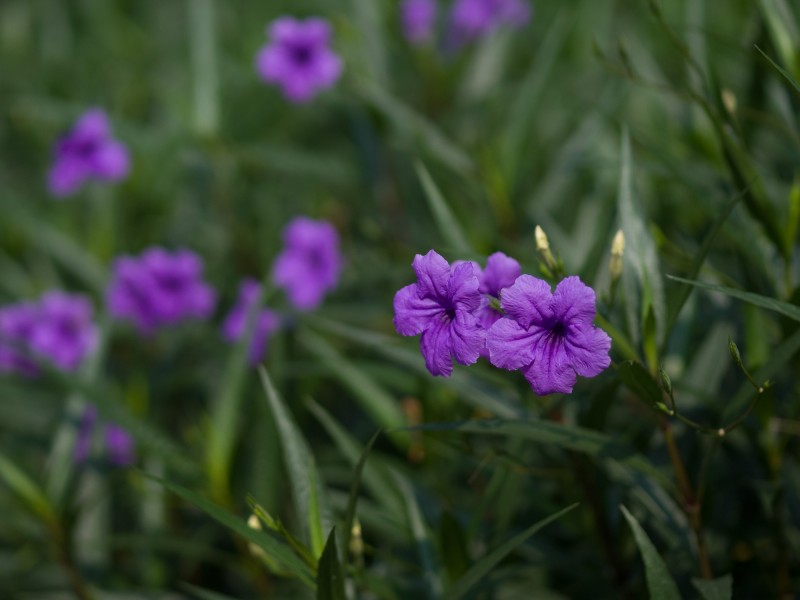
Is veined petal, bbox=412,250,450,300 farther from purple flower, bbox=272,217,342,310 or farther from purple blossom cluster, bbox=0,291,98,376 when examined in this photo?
purple blossom cluster, bbox=0,291,98,376

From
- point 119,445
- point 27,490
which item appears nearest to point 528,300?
point 27,490

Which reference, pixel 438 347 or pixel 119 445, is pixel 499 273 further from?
pixel 119 445

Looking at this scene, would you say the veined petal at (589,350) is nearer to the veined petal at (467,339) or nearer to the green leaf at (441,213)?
the veined petal at (467,339)

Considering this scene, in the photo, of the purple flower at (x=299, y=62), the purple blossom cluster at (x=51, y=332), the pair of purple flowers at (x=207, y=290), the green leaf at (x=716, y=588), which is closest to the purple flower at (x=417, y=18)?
the purple flower at (x=299, y=62)

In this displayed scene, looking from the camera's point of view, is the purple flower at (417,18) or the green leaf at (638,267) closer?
the green leaf at (638,267)

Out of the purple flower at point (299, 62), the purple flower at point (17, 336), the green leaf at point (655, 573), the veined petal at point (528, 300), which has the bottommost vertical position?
the purple flower at point (17, 336)

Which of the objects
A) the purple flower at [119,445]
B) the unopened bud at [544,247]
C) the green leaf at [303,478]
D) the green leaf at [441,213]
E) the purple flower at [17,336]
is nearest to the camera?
the unopened bud at [544,247]

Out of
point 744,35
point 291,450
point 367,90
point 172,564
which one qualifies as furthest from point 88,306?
point 744,35
